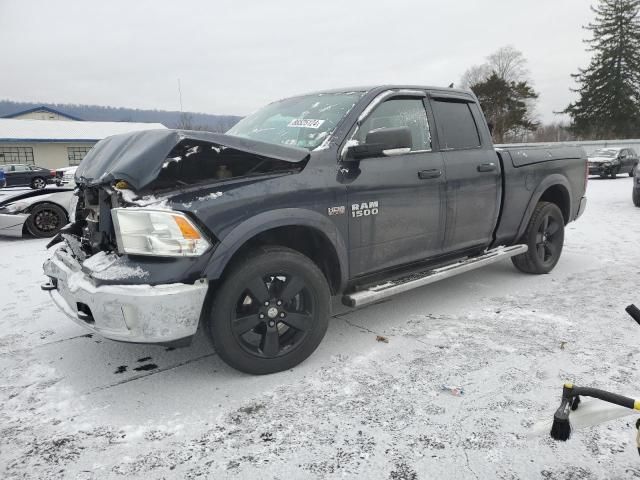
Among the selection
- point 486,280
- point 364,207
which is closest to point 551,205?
point 486,280

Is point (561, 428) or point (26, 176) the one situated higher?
point (26, 176)

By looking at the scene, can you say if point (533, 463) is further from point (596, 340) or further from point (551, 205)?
point (551, 205)

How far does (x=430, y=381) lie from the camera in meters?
2.93

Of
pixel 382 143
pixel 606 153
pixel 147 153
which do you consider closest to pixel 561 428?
pixel 382 143

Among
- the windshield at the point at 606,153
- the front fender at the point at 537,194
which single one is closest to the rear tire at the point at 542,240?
the front fender at the point at 537,194

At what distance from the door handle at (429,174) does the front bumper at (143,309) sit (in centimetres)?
190

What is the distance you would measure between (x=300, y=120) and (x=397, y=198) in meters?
0.96

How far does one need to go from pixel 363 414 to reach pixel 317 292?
817 mm

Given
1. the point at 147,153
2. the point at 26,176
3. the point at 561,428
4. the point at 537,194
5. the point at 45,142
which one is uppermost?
the point at 45,142

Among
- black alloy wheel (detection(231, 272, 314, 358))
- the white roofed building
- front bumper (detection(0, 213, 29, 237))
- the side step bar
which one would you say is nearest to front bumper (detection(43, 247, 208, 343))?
black alloy wheel (detection(231, 272, 314, 358))

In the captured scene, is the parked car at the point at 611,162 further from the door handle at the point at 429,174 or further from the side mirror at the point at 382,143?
the side mirror at the point at 382,143

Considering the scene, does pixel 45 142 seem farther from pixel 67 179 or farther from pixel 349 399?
pixel 349 399

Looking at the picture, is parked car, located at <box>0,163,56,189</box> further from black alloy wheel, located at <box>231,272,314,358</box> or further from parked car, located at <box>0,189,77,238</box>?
black alloy wheel, located at <box>231,272,314,358</box>

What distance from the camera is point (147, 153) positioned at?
269 centimetres
